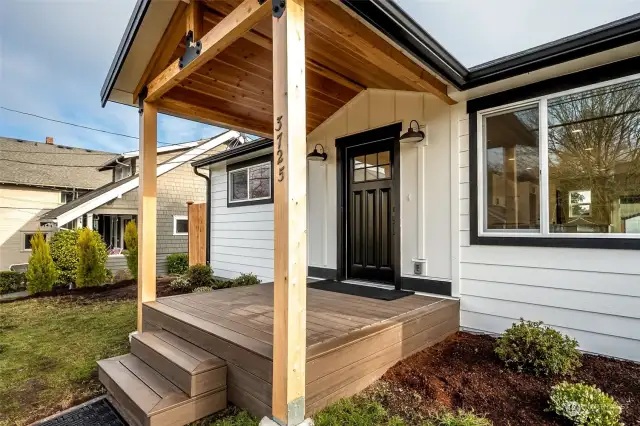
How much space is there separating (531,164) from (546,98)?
2.06 feet

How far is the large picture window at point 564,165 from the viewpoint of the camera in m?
2.80

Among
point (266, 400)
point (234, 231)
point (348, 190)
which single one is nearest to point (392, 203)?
point (348, 190)

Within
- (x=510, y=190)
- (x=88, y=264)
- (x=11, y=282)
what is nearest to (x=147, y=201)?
(x=510, y=190)

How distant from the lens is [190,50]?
110 inches

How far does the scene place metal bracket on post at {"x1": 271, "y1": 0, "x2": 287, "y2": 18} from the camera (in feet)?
6.23

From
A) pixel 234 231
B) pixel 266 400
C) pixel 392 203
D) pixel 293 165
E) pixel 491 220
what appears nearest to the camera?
pixel 293 165

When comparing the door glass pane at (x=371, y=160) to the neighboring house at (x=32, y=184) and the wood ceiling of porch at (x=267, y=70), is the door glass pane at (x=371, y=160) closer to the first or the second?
the wood ceiling of porch at (x=267, y=70)

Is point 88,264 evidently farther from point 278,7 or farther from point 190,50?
point 278,7

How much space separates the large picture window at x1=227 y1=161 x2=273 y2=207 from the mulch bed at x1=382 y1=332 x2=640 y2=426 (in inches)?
175

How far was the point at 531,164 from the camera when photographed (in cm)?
325

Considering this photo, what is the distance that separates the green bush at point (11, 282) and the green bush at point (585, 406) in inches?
470

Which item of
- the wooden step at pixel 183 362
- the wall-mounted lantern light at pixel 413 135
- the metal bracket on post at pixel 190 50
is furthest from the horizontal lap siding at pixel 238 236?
the metal bracket on post at pixel 190 50

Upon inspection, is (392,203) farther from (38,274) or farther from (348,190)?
(38,274)

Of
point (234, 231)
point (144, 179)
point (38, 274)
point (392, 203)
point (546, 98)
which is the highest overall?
point (546, 98)
